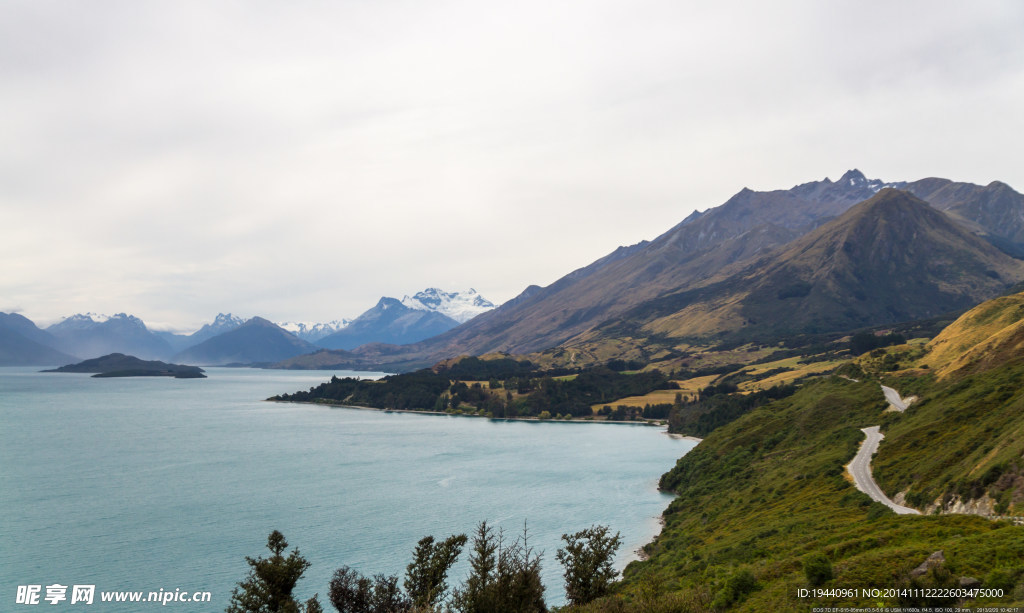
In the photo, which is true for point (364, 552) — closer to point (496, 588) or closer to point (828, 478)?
point (496, 588)

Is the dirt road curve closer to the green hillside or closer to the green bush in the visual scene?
the green hillside

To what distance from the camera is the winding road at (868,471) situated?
218 ft

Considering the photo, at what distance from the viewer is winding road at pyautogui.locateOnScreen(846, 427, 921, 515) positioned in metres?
66.3

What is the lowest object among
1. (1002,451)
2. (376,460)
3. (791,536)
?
(376,460)

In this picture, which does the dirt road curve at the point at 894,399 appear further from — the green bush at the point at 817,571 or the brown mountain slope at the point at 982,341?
the green bush at the point at 817,571

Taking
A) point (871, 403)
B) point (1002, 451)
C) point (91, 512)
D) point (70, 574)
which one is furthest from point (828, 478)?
point (91, 512)

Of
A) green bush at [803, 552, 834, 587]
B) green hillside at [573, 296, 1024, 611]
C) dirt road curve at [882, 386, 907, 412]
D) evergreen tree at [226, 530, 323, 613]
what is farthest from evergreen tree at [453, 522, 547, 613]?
dirt road curve at [882, 386, 907, 412]

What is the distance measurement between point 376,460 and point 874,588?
157 m

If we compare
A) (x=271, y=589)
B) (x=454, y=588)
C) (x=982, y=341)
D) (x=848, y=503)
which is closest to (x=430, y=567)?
(x=454, y=588)

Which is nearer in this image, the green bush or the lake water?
the green bush

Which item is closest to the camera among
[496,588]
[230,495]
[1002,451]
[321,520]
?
[496,588]

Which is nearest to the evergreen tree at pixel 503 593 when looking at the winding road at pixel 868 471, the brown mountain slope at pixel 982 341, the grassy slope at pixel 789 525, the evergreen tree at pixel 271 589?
the grassy slope at pixel 789 525

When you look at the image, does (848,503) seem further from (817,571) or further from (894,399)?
(894,399)

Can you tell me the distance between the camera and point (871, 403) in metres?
120
